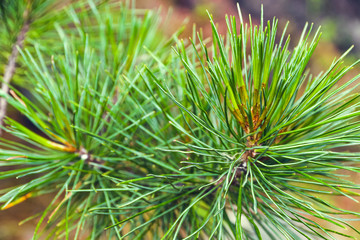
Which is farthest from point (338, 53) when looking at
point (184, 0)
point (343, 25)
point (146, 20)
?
point (146, 20)

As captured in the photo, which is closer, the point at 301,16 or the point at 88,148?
the point at 88,148

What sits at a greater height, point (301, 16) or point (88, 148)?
point (301, 16)

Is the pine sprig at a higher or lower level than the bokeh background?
lower

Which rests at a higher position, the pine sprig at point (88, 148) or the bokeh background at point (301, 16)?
the bokeh background at point (301, 16)

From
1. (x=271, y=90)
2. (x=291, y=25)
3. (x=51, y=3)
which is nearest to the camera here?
(x=271, y=90)

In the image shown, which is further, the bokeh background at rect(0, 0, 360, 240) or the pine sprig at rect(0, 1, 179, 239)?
the bokeh background at rect(0, 0, 360, 240)

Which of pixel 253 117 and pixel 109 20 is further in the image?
pixel 109 20

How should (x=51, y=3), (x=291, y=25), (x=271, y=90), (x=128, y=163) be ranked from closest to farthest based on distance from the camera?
1. (x=271, y=90)
2. (x=128, y=163)
3. (x=51, y=3)
4. (x=291, y=25)

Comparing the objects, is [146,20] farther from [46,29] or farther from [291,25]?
[291,25]

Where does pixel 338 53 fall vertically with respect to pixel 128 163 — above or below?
above

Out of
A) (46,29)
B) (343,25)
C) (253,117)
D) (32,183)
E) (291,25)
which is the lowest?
(32,183)

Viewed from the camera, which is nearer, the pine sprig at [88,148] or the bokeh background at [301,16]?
the pine sprig at [88,148]
